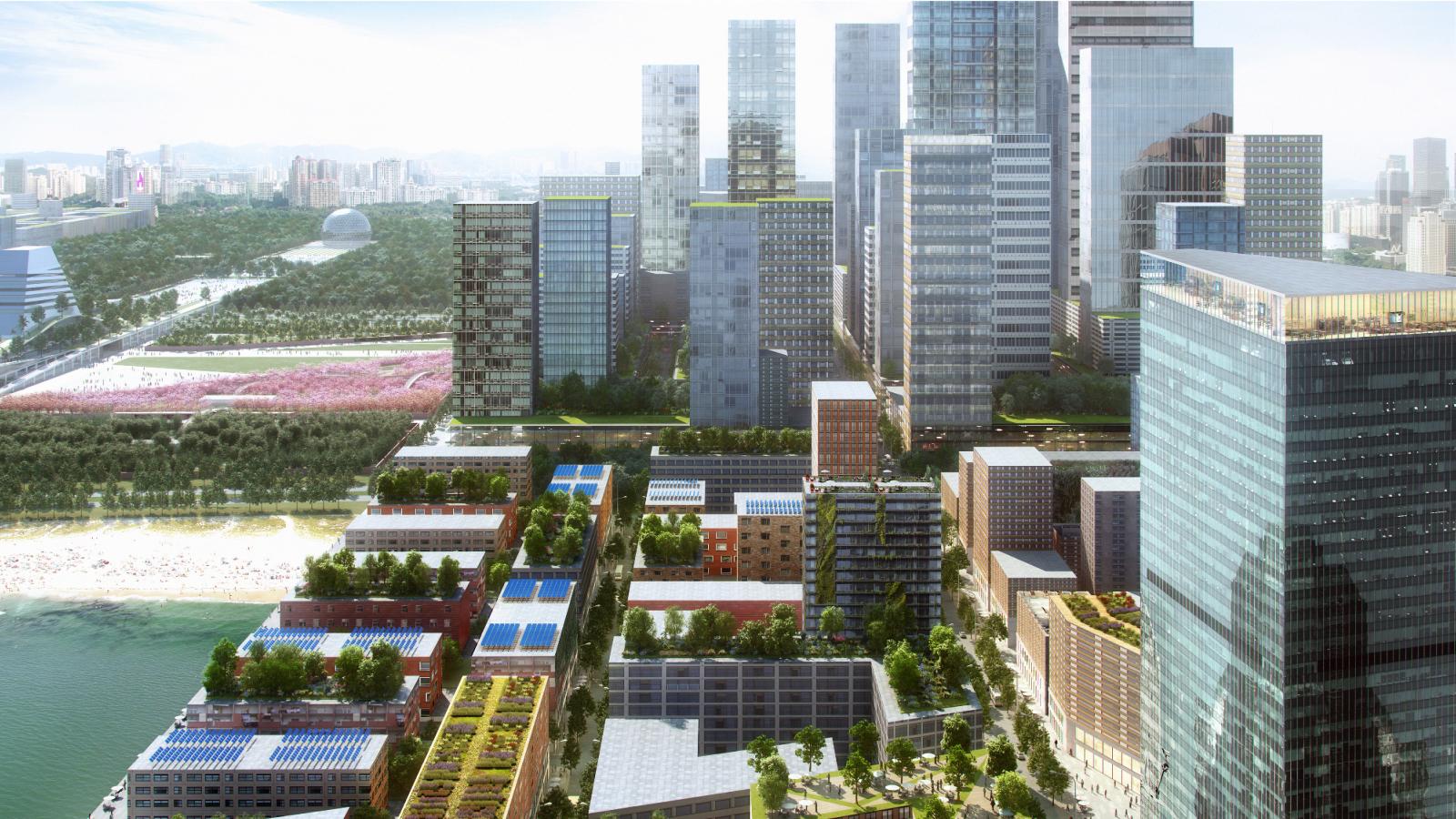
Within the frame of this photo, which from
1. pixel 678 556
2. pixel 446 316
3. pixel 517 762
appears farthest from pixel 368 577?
pixel 446 316

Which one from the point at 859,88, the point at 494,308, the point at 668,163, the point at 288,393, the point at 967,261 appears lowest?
the point at 288,393

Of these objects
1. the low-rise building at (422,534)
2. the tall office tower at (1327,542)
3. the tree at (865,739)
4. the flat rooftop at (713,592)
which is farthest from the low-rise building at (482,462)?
the tall office tower at (1327,542)

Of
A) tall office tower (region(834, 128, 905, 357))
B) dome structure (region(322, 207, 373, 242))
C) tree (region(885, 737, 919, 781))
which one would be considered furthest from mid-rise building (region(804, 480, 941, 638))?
dome structure (region(322, 207, 373, 242))

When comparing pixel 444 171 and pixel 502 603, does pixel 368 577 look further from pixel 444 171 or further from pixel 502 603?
pixel 444 171

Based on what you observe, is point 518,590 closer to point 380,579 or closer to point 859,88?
point 380,579

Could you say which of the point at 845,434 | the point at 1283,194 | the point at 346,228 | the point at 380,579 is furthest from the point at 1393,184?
the point at 346,228

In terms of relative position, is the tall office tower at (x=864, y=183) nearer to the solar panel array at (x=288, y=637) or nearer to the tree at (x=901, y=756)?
the solar panel array at (x=288, y=637)

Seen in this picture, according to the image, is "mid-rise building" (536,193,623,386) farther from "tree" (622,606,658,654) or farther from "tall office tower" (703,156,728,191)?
"tall office tower" (703,156,728,191)
